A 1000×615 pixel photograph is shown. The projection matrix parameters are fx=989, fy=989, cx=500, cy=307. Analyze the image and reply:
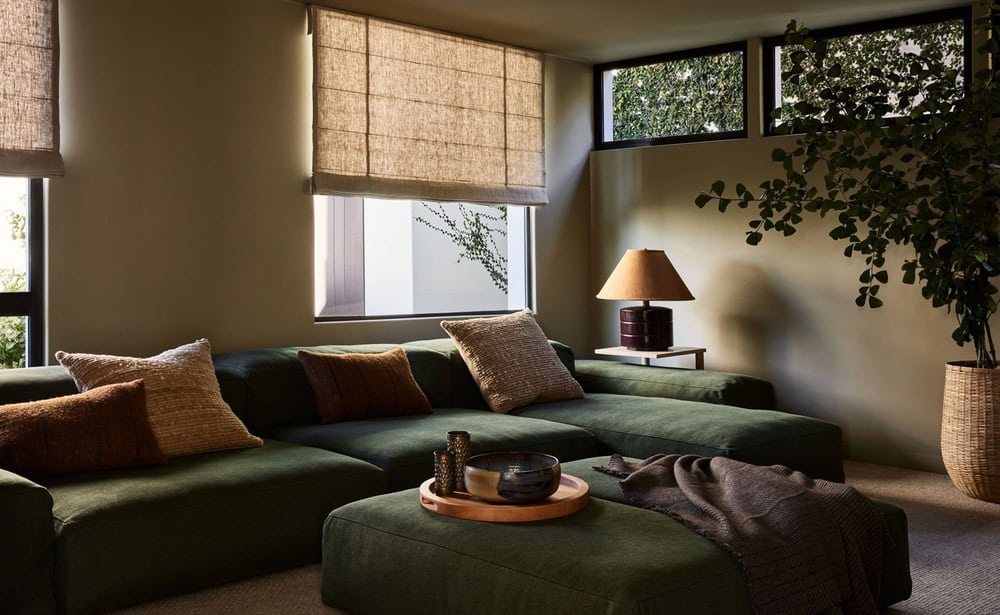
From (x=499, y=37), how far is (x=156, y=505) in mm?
3593

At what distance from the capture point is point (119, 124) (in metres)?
4.42

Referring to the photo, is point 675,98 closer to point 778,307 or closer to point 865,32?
point 865,32

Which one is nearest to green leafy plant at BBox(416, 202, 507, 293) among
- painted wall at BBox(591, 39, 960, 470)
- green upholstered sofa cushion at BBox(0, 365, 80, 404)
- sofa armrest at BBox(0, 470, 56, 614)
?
painted wall at BBox(591, 39, 960, 470)

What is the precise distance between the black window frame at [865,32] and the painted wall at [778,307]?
74 mm

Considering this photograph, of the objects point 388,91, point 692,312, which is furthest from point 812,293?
point 388,91

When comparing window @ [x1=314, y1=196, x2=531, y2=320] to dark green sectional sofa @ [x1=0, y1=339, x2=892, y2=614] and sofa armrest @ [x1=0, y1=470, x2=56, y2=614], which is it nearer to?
dark green sectional sofa @ [x1=0, y1=339, x2=892, y2=614]

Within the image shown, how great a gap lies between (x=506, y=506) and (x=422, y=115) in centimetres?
318

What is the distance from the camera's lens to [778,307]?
5.70m

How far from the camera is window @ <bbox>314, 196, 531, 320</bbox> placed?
543 centimetres

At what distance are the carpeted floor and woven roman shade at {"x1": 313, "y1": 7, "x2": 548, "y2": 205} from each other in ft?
7.72

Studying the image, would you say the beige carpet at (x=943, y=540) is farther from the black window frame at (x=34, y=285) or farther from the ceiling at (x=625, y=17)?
the black window frame at (x=34, y=285)

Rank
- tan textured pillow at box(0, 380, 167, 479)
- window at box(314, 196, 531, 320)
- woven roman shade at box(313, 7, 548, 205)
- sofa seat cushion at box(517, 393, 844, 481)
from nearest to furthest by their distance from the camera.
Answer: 1. tan textured pillow at box(0, 380, 167, 479)
2. sofa seat cushion at box(517, 393, 844, 481)
3. woven roman shade at box(313, 7, 548, 205)
4. window at box(314, 196, 531, 320)

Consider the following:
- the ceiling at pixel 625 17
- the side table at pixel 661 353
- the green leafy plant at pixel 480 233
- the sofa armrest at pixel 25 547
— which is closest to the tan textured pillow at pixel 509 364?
the side table at pixel 661 353

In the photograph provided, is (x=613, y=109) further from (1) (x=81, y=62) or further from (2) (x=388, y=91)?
(1) (x=81, y=62)
